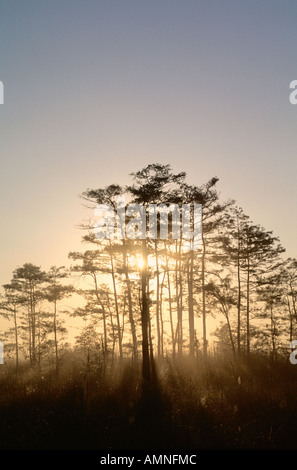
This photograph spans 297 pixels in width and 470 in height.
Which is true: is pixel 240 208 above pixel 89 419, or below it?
above

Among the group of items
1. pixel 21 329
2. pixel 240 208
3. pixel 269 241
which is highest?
pixel 240 208

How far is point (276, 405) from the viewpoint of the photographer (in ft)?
39.7

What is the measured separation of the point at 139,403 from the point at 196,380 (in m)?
3.87

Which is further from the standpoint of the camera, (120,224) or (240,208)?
(240,208)

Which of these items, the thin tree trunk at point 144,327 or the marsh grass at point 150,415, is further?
the thin tree trunk at point 144,327

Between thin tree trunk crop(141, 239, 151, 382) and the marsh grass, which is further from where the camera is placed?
thin tree trunk crop(141, 239, 151, 382)

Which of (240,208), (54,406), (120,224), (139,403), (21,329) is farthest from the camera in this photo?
(21,329)

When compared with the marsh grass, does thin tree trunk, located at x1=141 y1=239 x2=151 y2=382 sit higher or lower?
higher

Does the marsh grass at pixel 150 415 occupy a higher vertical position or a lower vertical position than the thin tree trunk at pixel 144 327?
lower

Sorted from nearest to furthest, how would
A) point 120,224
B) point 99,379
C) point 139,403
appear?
1. point 139,403
2. point 99,379
3. point 120,224

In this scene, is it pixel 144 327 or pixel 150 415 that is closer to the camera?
pixel 150 415

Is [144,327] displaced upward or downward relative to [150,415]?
upward
